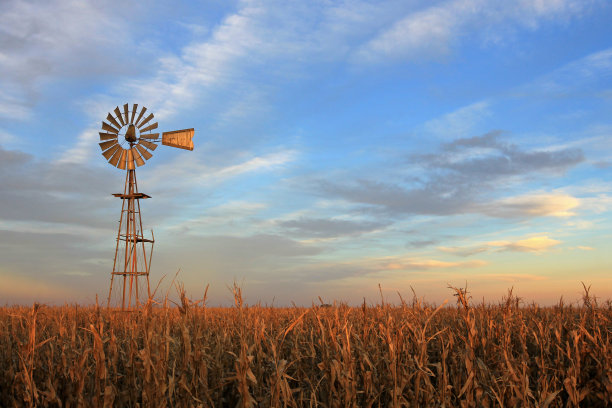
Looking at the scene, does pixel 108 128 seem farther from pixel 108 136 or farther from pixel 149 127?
pixel 149 127

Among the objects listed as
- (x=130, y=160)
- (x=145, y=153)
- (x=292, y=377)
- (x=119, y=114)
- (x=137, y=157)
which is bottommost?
(x=292, y=377)

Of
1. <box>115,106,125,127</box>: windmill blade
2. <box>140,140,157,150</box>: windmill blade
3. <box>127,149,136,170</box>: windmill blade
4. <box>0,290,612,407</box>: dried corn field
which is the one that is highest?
<box>115,106,125,127</box>: windmill blade

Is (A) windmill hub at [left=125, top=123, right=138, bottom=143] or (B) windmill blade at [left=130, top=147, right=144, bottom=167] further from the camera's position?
(A) windmill hub at [left=125, top=123, right=138, bottom=143]

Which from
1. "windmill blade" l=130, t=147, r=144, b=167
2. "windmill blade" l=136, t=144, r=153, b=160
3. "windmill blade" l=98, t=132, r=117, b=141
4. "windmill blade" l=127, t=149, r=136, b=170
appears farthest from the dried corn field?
"windmill blade" l=98, t=132, r=117, b=141

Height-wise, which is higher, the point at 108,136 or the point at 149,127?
the point at 149,127

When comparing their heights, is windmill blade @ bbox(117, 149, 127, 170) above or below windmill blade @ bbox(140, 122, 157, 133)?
below

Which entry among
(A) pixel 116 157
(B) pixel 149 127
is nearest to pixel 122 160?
(A) pixel 116 157

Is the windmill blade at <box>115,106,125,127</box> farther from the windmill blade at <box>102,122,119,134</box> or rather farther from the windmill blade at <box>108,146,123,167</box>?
the windmill blade at <box>108,146,123,167</box>

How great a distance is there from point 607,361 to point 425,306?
10.4 feet

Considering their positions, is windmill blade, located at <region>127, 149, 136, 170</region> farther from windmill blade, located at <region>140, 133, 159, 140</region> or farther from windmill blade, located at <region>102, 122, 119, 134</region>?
windmill blade, located at <region>102, 122, 119, 134</region>

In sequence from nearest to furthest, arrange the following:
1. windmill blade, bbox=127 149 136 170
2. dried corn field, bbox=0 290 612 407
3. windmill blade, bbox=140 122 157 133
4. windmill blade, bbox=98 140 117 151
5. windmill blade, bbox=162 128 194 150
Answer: dried corn field, bbox=0 290 612 407 → windmill blade, bbox=127 149 136 170 → windmill blade, bbox=98 140 117 151 → windmill blade, bbox=140 122 157 133 → windmill blade, bbox=162 128 194 150

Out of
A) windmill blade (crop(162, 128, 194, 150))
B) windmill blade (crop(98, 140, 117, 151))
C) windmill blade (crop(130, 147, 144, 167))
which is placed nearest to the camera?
windmill blade (crop(130, 147, 144, 167))

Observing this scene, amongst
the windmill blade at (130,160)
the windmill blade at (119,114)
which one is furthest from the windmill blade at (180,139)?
the windmill blade at (119,114)

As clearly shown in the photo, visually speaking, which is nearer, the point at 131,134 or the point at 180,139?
the point at 131,134
